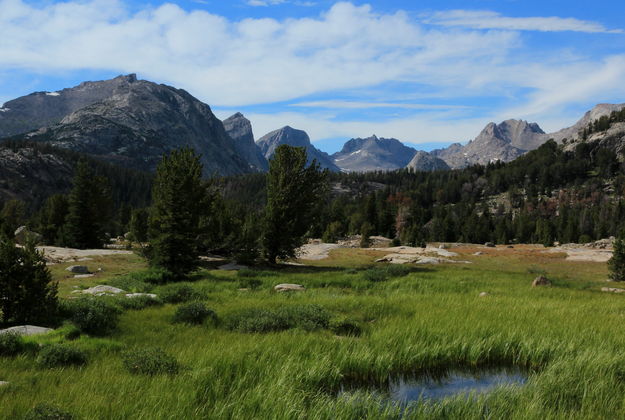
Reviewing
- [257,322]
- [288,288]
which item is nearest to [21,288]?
[257,322]

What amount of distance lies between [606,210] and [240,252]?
16015 centimetres

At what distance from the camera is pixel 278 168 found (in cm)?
3766

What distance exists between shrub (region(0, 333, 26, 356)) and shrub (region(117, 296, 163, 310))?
20.3 feet

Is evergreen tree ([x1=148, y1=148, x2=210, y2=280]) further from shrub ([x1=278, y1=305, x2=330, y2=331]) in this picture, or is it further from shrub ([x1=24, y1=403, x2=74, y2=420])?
shrub ([x1=24, y1=403, x2=74, y2=420])

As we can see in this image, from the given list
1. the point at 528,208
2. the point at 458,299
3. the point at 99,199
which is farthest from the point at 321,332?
the point at 528,208

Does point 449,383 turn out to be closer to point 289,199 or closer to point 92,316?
point 92,316

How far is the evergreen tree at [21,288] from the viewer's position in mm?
12695

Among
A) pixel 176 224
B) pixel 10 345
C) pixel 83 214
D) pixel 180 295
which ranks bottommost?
pixel 180 295

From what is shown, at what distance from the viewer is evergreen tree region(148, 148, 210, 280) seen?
28.4 metres

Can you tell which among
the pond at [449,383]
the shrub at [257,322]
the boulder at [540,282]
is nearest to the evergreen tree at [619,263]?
the boulder at [540,282]

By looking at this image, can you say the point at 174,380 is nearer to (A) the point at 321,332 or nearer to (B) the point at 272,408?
(B) the point at 272,408

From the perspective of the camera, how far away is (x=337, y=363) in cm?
938

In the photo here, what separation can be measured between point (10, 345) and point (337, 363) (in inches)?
306

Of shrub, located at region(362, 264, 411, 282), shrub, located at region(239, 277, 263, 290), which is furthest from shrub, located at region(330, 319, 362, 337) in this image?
shrub, located at region(362, 264, 411, 282)
